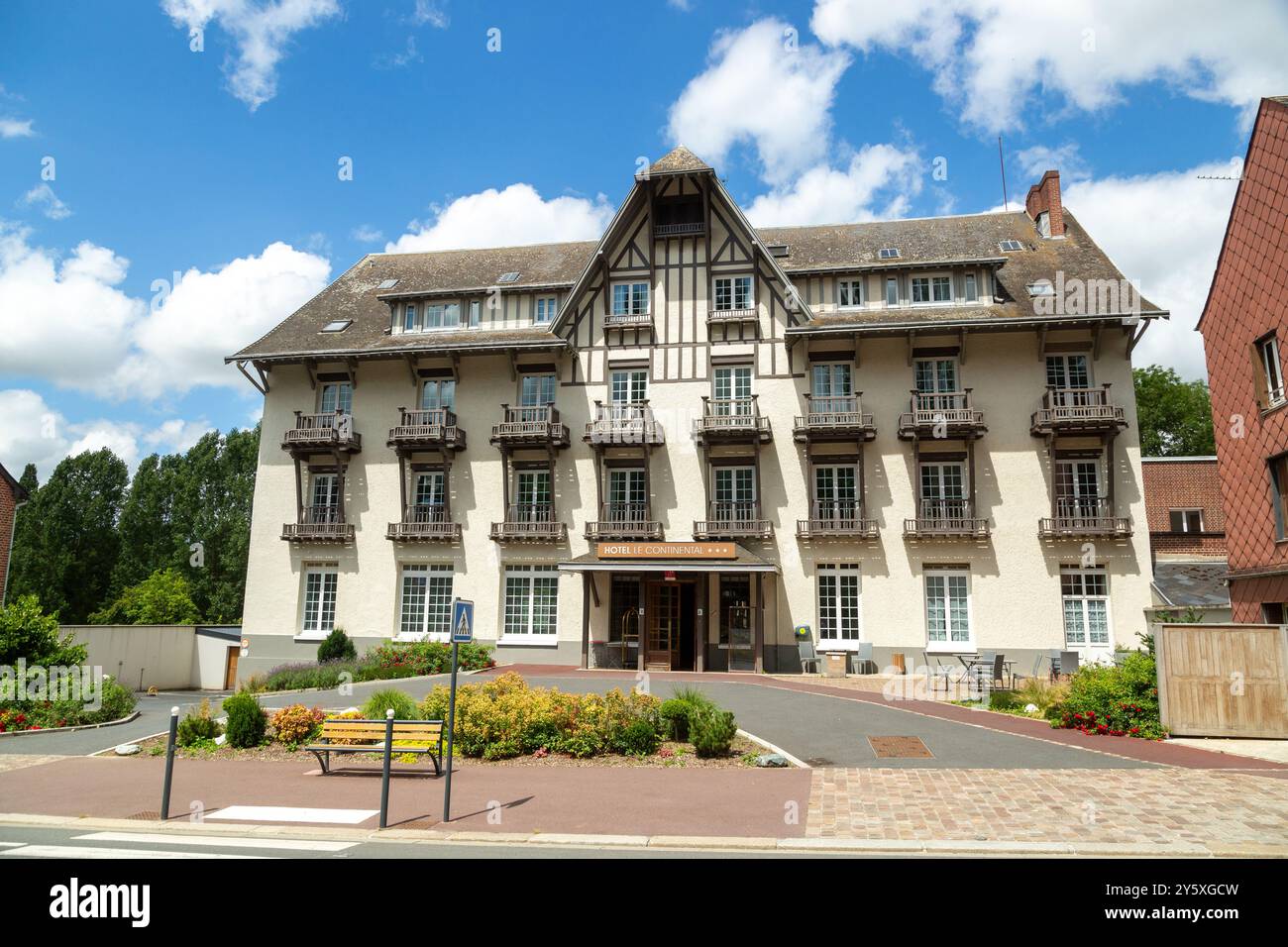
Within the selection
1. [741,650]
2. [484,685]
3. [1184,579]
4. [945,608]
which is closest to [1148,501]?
[1184,579]

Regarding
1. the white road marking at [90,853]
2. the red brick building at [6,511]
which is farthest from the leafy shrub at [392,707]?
the red brick building at [6,511]

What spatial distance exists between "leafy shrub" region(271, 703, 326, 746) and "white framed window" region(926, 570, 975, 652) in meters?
18.6

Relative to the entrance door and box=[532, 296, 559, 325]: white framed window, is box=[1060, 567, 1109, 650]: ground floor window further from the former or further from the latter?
box=[532, 296, 559, 325]: white framed window

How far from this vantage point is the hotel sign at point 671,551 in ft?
82.3

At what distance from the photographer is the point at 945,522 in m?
25.7

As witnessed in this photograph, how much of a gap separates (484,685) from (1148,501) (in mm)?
27837

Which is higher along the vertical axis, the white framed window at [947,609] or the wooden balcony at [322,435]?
the wooden balcony at [322,435]

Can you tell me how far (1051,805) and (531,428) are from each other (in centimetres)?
2104

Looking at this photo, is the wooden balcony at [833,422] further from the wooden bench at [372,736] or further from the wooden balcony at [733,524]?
the wooden bench at [372,736]

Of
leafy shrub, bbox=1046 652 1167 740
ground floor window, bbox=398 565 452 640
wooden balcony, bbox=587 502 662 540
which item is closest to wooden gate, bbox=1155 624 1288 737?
leafy shrub, bbox=1046 652 1167 740

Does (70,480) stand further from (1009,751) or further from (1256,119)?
(1256,119)

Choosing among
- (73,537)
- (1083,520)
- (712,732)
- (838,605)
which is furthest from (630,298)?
(73,537)

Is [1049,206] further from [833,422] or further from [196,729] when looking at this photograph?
[196,729]

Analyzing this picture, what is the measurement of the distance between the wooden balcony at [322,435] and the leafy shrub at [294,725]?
1655 cm
